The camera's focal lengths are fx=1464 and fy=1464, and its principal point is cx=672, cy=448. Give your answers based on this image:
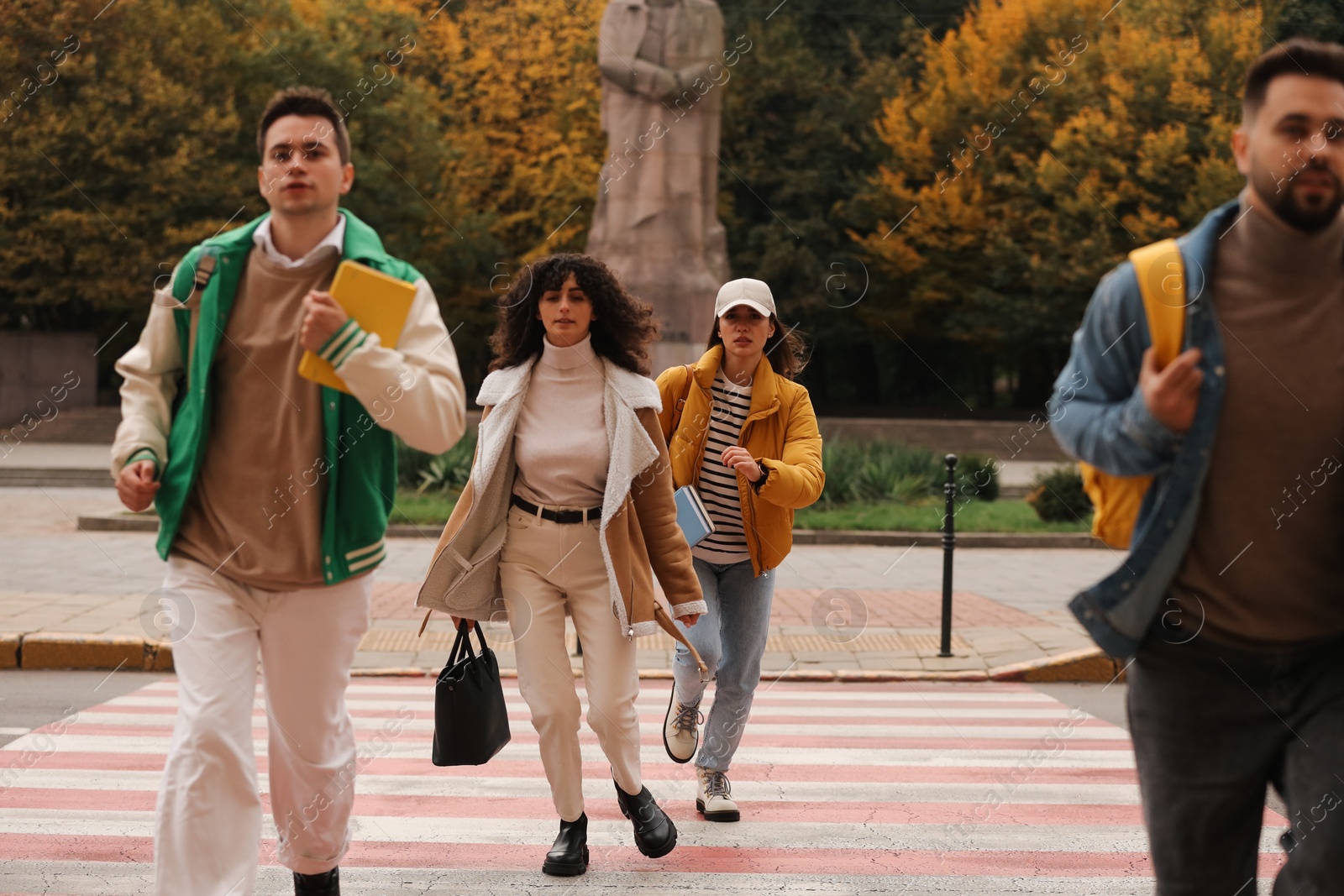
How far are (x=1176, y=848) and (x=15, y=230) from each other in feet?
115

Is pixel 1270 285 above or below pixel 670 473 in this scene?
above

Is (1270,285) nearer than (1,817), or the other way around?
(1270,285)

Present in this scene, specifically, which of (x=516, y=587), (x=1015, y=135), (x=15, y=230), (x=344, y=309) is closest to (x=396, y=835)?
(x=516, y=587)

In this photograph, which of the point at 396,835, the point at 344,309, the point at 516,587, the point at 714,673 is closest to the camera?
the point at 344,309

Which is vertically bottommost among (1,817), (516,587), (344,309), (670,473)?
(1,817)

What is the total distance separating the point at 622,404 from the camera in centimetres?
489

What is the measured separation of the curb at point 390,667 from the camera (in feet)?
30.0

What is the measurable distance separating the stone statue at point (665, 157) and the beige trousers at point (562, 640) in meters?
15.0

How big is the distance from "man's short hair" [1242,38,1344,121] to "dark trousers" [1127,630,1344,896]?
1.12m

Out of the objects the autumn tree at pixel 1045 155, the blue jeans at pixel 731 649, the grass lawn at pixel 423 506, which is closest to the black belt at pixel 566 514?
the blue jeans at pixel 731 649

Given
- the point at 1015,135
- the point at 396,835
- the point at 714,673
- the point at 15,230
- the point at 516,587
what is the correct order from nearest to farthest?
the point at 516,587, the point at 396,835, the point at 714,673, the point at 15,230, the point at 1015,135

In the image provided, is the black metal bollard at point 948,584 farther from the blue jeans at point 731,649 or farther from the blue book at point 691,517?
the blue book at point 691,517

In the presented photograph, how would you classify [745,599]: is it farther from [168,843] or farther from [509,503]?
[168,843]

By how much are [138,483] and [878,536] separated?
1392 centimetres
